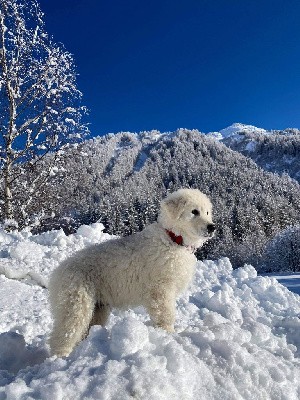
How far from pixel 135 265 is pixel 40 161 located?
9.21 meters

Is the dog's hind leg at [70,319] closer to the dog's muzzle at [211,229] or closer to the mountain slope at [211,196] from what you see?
the dog's muzzle at [211,229]

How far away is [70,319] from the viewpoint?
4.04 meters

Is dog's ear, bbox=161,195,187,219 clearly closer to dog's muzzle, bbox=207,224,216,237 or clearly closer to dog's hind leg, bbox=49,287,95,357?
dog's muzzle, bbox=207,224,216,237

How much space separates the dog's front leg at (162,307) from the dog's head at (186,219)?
2.28 ft

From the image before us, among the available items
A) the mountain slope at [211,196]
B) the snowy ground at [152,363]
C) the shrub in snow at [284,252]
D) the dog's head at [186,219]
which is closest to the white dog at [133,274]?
the dog's head at [186,219]

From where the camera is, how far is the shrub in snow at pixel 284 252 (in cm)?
6662

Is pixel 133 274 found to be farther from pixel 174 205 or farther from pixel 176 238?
pixel 174 205

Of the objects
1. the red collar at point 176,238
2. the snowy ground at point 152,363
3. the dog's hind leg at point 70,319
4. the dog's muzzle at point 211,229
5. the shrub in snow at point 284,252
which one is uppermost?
the shrub in snow at point 284,252

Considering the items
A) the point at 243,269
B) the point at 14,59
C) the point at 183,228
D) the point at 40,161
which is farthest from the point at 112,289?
the point at 14,59

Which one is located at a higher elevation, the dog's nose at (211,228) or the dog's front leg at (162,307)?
the dog's nose at (211,228)

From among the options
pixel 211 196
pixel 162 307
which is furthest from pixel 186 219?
pixel 211 196

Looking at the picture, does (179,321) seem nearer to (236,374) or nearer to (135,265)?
(135,265)

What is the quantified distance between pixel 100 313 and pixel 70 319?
1.89ft

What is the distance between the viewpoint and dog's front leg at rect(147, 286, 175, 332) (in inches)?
167
